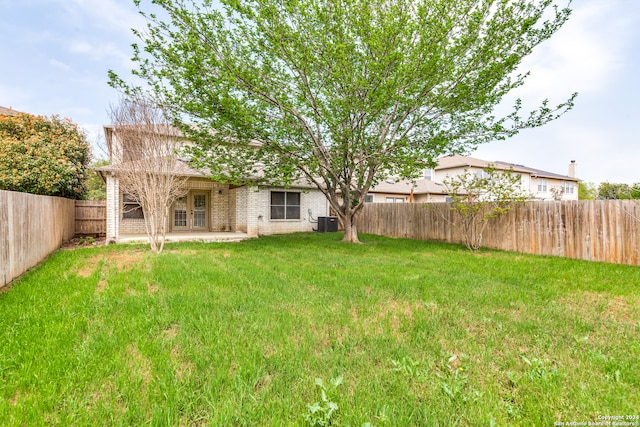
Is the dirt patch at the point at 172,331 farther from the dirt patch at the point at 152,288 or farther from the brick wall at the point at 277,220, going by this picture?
the brick wall at the point at 277,220

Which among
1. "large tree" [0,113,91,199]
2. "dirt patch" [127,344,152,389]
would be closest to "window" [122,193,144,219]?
"large tree" [0,113,91,199]

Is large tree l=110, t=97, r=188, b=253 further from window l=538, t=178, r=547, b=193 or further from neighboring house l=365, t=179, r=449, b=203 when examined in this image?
window l=538, t=178, r=547, b=193

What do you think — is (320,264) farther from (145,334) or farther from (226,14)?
(226,14)

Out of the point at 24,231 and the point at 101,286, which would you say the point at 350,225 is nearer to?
the point at 101,286

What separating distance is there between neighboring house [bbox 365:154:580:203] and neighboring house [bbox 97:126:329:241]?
23.5 feet

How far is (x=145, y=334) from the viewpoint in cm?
318

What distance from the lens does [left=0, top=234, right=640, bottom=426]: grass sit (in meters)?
2.05

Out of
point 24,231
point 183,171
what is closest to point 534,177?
point 183,171

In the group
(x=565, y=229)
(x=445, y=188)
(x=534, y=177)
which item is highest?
(x=534, y=177)

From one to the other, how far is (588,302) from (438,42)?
7.95 meters

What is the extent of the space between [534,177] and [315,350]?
35.2 metres

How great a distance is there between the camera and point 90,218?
43.5ft

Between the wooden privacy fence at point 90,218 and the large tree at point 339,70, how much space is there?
7.01m

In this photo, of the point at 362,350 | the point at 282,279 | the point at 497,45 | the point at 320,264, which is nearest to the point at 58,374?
the point at 362,350
